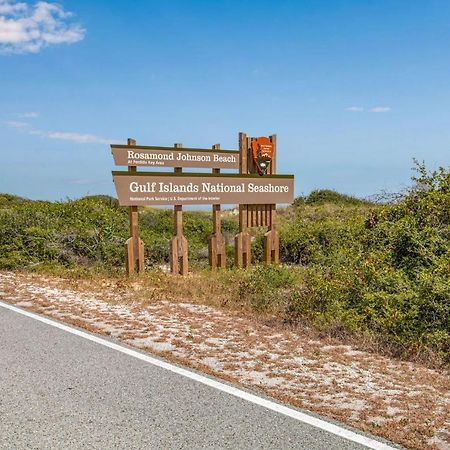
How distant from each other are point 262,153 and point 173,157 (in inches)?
99.6

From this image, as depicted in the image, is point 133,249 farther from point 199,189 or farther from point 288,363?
point 288,363

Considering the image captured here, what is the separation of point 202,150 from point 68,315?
23.8ft

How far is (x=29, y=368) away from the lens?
222 inches

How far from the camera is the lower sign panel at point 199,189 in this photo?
12258mm

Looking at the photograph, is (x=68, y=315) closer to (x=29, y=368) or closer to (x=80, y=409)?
(x=29, y=368)

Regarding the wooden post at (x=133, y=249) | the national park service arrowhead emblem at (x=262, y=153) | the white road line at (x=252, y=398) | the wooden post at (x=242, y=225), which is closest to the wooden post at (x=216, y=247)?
the wooden post at (x=242, y=225)

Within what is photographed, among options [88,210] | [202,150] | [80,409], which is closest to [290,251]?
[202,150]

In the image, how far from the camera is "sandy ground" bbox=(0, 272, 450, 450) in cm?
438

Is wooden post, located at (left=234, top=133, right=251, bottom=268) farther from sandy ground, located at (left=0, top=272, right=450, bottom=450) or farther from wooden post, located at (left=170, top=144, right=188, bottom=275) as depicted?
sandy ground, located at (left=0, top=272, right=450, bottom=450)

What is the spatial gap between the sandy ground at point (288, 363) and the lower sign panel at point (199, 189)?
11.8 feet

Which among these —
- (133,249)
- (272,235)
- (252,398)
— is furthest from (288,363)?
(272,235)

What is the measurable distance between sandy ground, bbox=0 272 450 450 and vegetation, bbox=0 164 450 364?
62 cm

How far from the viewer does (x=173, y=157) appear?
13734 mm

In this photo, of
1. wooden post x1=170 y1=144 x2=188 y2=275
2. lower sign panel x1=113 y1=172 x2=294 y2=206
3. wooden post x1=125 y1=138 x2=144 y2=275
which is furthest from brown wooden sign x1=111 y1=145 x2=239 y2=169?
wooden post x1=170 y1=144 x2=188 y2=275
